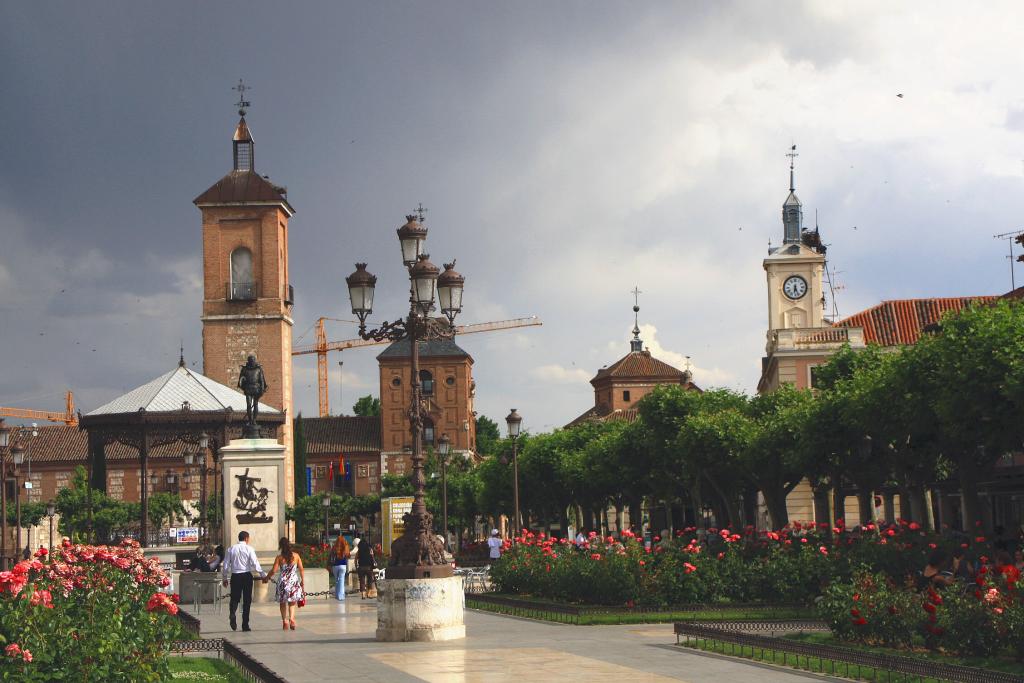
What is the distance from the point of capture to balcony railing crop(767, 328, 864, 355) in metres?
68.8

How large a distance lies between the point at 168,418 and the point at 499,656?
2658cm

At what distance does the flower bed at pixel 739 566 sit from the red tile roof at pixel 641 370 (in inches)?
4266

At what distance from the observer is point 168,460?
382 ft

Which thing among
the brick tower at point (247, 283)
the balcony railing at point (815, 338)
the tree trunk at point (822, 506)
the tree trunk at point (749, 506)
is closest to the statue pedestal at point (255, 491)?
the tree trunk at point (822, 506)

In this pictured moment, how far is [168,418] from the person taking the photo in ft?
132

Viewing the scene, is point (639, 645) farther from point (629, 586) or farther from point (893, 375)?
point (893, 375)

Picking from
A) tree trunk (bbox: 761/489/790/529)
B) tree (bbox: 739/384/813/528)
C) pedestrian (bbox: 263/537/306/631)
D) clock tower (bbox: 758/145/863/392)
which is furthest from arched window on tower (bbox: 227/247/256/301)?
pedestrian (bbox: 263/537/306/631)

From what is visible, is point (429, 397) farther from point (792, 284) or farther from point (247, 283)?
point (792, 284)

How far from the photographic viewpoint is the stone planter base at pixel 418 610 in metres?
17.5

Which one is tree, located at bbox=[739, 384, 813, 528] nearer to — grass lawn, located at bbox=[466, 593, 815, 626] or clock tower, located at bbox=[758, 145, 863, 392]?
grass lawn, located at bbox=[466, 593, 815, 626]

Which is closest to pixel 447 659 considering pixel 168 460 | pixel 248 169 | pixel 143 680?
pixel 143 680

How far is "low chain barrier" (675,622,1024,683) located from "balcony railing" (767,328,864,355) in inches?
2094

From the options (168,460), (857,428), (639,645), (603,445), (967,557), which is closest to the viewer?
(639,645)

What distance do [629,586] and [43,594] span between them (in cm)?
1347
